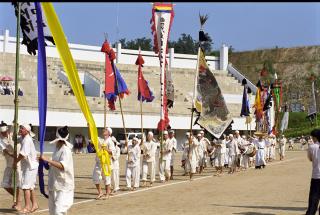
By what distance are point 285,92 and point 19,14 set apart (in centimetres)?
6924

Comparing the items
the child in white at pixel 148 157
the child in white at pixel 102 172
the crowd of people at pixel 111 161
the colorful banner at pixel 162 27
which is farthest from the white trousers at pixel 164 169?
the child in white at pixel 102 172

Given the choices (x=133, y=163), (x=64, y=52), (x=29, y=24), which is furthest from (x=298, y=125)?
(x=64, y=52)

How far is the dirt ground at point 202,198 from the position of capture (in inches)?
520

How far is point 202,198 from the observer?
1557 cm

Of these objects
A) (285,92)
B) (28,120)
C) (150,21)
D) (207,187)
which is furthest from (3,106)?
(285,92)

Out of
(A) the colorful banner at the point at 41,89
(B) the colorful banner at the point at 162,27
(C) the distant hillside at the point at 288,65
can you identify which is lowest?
(A) the colorful banner at the point at 41,89

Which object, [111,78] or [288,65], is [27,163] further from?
[288,65]

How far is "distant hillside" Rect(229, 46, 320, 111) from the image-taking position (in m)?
80.4

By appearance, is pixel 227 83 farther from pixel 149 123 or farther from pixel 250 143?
pixel 250 143

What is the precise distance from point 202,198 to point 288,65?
7663 centimetres

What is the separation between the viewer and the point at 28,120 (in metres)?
37.2

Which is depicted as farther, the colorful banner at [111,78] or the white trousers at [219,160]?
the white trousers at [219,160]

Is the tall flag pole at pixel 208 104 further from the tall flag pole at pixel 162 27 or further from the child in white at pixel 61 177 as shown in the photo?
the child in white at pixel 61 177

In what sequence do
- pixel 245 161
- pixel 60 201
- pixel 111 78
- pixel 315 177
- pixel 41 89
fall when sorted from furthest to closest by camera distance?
pixel 245 161, pixel 111 78, pixel 41 89, pixel 315 177, pixel 60 201
